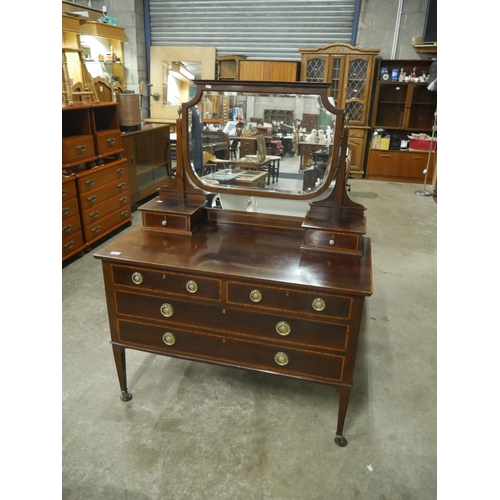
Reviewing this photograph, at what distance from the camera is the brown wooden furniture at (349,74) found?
6.36 meters

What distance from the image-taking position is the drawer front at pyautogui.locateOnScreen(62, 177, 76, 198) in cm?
333

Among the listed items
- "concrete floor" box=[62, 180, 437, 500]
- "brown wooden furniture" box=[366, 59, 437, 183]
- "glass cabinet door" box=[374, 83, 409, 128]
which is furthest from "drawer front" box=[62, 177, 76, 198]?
"glass cabinet door" box=[374, 83, 409, 128]

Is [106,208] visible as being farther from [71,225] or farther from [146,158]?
[146,158]

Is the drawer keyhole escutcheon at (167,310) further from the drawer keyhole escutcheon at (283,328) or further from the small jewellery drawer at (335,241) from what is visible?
the small jewellery drawer at (335,241)

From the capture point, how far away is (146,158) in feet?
16.6

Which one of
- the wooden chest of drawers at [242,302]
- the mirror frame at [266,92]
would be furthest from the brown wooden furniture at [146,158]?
the wooden chest of drawers at [242,302]

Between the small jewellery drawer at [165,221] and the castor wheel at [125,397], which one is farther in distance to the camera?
the castor wheel at [125,397]

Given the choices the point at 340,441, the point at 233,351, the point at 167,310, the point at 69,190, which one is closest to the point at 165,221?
the point at 167,310

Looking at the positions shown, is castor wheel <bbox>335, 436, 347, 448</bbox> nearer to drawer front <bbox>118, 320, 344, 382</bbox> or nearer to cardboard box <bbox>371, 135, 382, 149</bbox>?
drawer front <bbox>118, 320, 344, 382</bbox>

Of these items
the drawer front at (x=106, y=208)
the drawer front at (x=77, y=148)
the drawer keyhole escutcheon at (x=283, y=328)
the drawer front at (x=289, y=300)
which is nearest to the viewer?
the drawer front at (x=289, y=300)

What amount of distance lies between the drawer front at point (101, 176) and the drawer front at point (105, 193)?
0.11ft

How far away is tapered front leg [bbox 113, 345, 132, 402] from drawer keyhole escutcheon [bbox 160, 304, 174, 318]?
350mm

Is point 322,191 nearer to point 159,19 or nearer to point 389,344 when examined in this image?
point 389,344

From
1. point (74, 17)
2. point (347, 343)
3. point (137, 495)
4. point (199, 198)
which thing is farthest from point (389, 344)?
point (74, 17)
